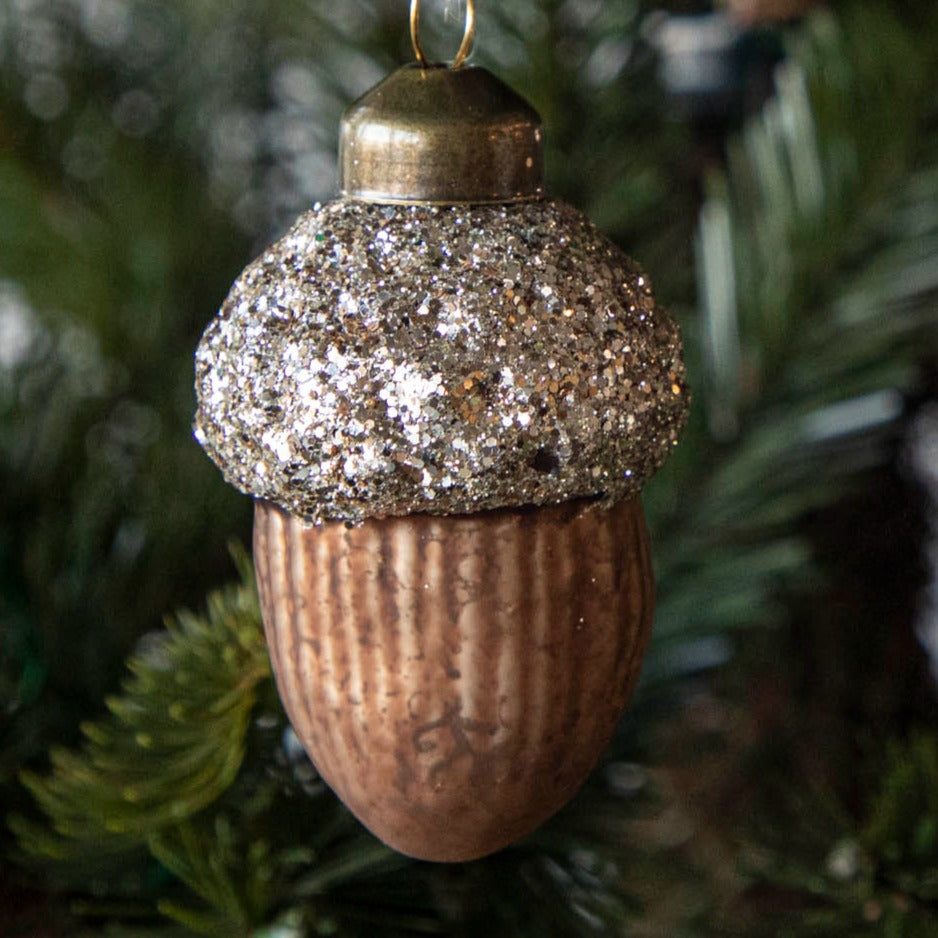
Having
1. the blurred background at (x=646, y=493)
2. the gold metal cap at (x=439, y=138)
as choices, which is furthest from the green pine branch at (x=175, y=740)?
the gold metal cap at (x=439, y=138)

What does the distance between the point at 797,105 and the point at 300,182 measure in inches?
12.6

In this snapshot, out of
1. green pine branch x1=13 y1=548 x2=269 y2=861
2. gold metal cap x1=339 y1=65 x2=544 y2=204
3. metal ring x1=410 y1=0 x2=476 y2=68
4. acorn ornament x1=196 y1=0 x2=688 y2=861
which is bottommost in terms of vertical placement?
green pine branch x1=13 y1=548 x2=269 y2=861

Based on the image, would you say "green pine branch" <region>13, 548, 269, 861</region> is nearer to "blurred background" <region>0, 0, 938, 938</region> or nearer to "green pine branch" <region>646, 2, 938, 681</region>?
"blurred background" <region>0, 0, 938, 938</region>

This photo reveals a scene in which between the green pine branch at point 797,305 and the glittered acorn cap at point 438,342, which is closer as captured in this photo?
the glittered acorn cap at point 438,342

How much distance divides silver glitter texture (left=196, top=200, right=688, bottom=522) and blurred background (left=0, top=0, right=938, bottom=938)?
0.11 metres

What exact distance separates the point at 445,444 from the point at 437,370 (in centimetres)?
2

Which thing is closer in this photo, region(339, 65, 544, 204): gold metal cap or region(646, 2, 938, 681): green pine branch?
region(339, 65, 544, 204): gold metal cap

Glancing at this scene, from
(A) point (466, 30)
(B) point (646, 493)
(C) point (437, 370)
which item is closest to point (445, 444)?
(C) point (437, 370)

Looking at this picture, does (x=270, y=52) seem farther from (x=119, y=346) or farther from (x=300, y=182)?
(x=119, y=346)

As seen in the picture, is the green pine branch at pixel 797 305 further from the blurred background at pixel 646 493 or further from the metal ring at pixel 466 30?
the metal ring at pixel 466 30

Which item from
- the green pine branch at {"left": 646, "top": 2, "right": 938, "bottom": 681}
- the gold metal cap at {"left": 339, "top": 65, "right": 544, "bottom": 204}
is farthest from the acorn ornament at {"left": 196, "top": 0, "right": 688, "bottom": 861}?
the green pine branch at {"left": 646, "top": 2, "right": 938, "bottom": 681}

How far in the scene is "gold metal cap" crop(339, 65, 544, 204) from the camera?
354 mm

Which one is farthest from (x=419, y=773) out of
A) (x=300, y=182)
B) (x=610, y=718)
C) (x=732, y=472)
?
(x=300, y=182)

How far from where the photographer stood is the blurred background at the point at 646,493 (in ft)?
1.53
